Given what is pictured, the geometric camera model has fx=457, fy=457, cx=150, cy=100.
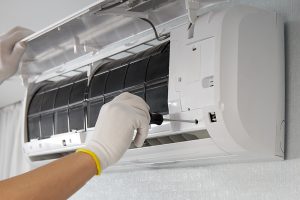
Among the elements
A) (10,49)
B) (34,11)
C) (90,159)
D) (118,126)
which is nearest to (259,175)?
(118,126)

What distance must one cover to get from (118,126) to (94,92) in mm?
502

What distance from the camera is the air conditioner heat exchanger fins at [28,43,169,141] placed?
167 cm

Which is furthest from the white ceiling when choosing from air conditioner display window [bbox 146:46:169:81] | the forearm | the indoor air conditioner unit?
the forearm

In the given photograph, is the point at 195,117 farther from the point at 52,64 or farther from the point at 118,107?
the point at 52,64

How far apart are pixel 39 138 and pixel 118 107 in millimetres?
965

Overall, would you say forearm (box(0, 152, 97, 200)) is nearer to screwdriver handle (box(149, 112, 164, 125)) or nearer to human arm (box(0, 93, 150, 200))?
human arm (box(0, 93, 150, 200))

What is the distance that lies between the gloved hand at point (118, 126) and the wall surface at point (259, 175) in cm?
45

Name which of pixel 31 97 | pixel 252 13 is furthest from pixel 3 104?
pixel 252 13

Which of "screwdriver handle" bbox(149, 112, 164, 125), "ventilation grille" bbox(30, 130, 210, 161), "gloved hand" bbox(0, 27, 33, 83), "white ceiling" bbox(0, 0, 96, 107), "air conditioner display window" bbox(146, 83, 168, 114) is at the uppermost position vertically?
"white ceiling" bbox(0, 0, 96, 107)

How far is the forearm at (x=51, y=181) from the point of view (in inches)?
46.8

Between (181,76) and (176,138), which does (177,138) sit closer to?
(176,138)

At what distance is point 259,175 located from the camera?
5.49 feet

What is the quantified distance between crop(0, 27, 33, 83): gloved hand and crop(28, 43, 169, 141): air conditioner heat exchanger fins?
0.29 meters

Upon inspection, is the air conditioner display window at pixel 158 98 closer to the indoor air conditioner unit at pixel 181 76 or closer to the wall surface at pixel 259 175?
the indoor air conditioner unit at pixel 181 76
